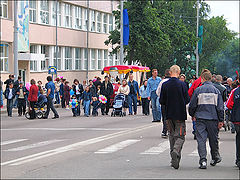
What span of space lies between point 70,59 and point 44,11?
7.46 metres

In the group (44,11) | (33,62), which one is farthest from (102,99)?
(44,11)

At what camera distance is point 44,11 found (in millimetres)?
48656

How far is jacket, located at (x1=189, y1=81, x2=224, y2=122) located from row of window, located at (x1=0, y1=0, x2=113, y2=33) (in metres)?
32.4

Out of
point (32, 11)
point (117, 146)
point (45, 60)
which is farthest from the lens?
point (45, 60)

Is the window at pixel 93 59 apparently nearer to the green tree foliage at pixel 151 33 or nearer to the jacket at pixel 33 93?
the green tree foliage at pixel 151 33

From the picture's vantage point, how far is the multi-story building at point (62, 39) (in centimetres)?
4206

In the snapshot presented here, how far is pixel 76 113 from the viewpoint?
27.2 metres

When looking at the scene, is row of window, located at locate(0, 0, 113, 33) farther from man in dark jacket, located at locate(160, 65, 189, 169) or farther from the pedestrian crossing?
man in dark jacket, located at locate(160, 65, 189, 169)

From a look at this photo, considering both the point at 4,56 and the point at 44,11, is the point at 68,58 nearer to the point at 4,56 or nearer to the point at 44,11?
the point at 44,11

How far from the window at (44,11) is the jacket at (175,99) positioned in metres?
38.2

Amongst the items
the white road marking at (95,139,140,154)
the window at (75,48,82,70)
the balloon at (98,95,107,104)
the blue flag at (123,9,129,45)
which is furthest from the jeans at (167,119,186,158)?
the window at (75,48,82,70)

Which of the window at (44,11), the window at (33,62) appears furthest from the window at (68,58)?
the window at (33,62)

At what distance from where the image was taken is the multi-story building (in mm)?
42062

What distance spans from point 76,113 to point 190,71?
58070 mm
